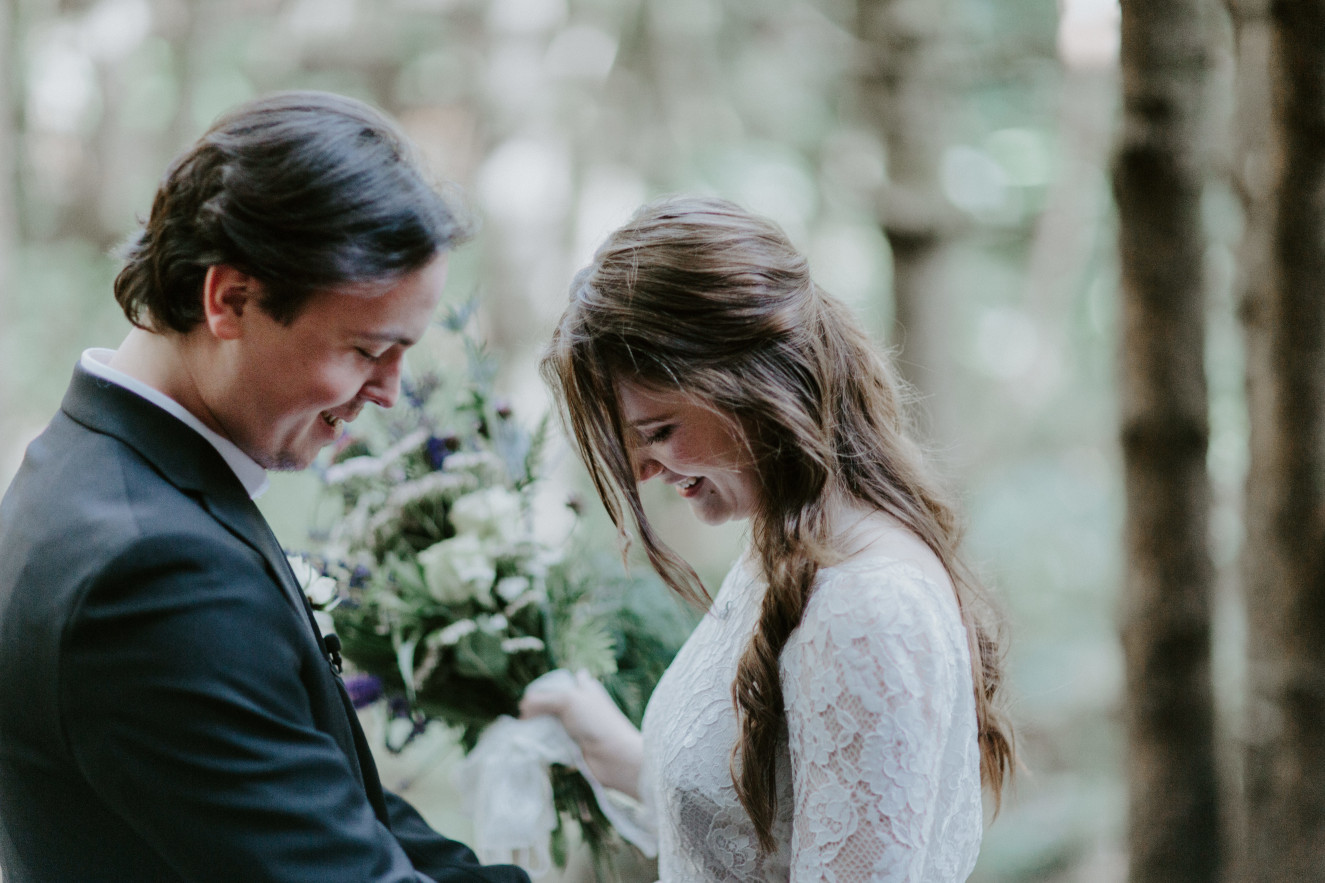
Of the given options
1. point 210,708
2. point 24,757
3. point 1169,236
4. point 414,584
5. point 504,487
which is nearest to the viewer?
point 210,708

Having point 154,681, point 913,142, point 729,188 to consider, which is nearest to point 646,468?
point 154,681

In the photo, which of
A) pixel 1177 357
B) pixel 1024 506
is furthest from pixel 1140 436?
pixel 1024 506

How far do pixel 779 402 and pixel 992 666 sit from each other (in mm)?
692

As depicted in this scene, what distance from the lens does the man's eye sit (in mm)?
1691

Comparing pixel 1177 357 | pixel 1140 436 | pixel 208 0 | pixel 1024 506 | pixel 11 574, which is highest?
pixel 208 0

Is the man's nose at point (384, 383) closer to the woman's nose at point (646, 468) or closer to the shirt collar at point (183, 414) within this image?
the shirt collar at point (183, 414)

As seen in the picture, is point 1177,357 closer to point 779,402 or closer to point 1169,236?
point 1169,236

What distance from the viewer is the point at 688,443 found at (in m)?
1.70

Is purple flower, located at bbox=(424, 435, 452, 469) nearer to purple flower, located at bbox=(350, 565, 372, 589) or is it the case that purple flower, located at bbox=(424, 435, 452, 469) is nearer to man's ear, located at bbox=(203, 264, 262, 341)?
purple flower, located at bbox=(350, 565, 372, 589)

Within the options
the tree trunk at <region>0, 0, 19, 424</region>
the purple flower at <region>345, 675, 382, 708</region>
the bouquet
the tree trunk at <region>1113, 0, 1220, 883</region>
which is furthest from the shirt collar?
the tree trunk at <region>0, 0, 19, 424</region>

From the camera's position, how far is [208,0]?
6777 mm

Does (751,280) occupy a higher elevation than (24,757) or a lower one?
higher

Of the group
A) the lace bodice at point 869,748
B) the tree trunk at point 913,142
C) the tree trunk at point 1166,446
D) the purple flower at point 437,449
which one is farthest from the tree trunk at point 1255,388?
the purple flower at point 437,449

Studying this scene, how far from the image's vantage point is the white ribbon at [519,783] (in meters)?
2.01
